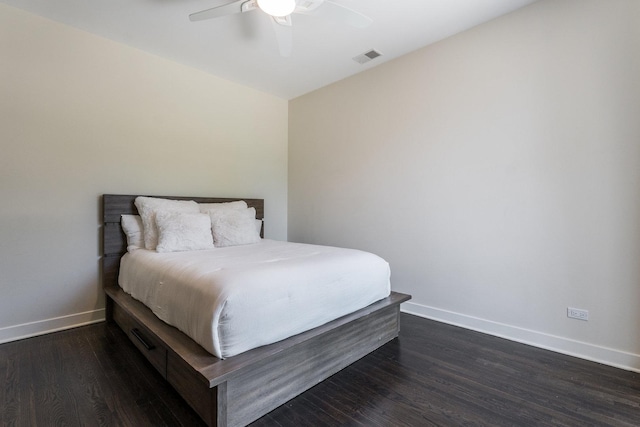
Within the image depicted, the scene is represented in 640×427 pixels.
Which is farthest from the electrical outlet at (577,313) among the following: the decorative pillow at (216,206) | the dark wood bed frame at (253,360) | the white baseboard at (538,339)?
the decorative pillow at (216,206)

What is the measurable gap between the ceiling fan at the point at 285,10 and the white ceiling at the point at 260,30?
0.34m

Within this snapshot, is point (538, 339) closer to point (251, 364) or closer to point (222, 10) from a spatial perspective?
point (251, 364)

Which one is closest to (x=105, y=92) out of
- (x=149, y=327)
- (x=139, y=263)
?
(x=139, y=263)

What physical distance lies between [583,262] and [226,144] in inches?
148

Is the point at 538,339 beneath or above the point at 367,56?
beneath

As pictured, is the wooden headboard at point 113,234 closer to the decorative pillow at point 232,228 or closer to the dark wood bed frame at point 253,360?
the dark wood bed frame at point 253,360

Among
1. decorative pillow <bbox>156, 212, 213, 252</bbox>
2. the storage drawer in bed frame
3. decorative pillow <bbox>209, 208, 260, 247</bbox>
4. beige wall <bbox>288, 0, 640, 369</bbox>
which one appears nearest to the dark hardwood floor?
the storage drawer in bed frame

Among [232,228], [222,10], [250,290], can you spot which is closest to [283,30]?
[222,10]

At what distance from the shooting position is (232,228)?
3.03m

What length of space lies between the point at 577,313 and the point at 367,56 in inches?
117

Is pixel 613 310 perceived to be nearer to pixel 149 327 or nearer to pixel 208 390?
pixel 208 390

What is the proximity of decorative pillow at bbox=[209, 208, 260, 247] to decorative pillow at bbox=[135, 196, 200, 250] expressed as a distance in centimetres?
28

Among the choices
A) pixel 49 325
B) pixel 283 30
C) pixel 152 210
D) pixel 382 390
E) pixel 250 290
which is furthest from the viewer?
pixel 152 210

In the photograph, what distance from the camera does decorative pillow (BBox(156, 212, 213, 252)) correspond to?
2.56 meters
